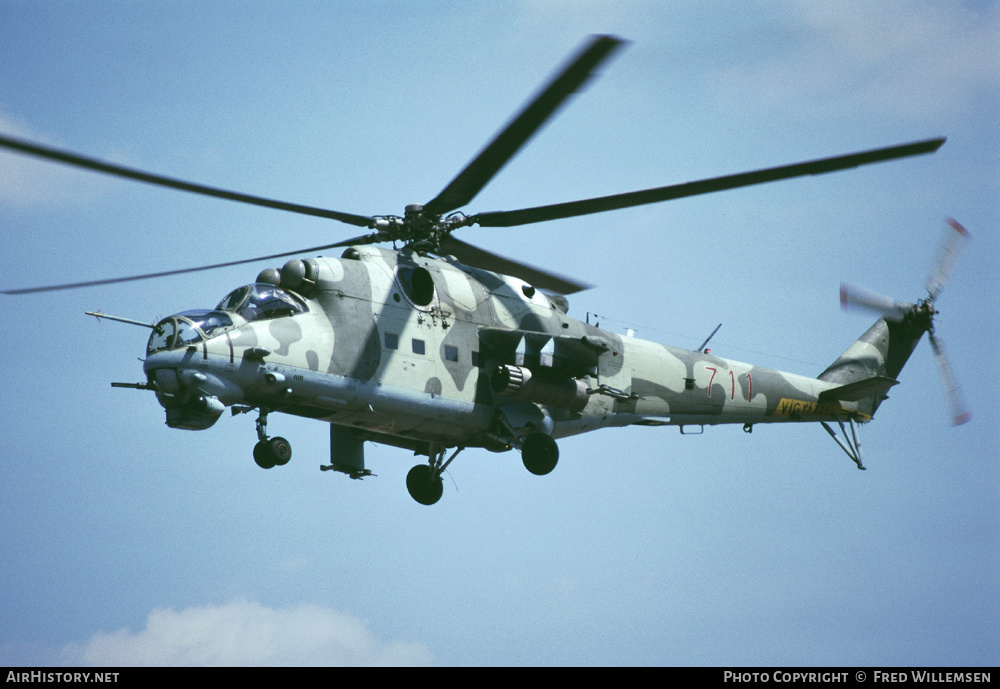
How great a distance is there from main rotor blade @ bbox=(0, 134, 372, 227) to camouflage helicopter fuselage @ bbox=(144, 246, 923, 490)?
0.68 metres

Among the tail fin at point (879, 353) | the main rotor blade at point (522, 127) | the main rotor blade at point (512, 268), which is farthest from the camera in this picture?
the tail fin at point (879, 353)

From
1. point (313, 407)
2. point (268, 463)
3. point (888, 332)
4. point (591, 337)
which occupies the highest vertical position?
point (888, 332)

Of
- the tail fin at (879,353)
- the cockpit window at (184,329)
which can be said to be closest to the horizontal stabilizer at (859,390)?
the tail fin at (879,353)

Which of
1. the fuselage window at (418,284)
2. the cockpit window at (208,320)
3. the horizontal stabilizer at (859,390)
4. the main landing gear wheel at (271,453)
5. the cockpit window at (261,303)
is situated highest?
the horizontal stabilizer at (859,390)

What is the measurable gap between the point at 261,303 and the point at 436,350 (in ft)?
10.5

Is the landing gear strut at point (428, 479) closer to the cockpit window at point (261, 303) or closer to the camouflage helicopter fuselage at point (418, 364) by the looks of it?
the camouflage helicopter fuselage at point (418, 364)

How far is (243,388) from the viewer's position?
54.0 ft

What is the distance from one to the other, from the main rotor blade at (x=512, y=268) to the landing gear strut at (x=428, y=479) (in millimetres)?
3679

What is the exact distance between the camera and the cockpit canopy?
1608 centimetres

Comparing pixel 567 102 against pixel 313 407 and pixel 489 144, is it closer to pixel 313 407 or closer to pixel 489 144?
pixel 489 144

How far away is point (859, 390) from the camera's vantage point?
24.3m

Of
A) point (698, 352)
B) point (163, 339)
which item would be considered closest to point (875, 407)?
point (698, 352)

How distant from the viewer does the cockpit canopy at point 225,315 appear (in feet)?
52.7
